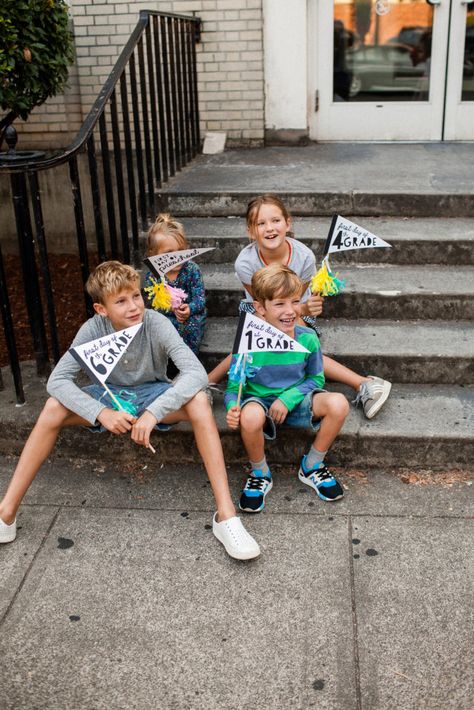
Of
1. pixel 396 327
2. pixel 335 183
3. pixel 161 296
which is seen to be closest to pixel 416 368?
pixel 396 327

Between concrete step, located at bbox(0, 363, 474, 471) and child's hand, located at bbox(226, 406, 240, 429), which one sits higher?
child's hand, located at bbox(226, 406, 240, 429)

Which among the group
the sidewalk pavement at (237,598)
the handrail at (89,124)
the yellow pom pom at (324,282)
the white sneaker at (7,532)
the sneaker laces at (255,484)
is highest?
the handrail at (89,124)

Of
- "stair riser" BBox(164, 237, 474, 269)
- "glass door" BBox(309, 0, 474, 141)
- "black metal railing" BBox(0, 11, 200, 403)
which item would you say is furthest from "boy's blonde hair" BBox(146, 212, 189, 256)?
"glass door" BBox(309, 0, 474, 141)

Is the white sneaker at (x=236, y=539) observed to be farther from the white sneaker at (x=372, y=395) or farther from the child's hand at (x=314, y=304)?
the child's hand at (x=314, y=304)

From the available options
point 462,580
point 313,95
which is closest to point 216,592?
point 462,580

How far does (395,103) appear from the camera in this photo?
654cm

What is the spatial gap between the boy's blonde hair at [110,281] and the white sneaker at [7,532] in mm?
1074

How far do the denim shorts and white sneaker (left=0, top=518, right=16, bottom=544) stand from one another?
1.16 meters

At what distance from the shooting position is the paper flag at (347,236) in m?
3.70

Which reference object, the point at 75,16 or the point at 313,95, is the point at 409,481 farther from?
the point at 75,16

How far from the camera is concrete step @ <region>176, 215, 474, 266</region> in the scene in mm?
4629

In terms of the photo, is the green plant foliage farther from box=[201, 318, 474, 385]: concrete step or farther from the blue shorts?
the blue shorts

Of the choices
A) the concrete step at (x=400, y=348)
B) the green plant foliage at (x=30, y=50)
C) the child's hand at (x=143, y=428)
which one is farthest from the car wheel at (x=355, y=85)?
the child's hand at (x=143, y=428)

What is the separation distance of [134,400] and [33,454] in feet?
1.69
